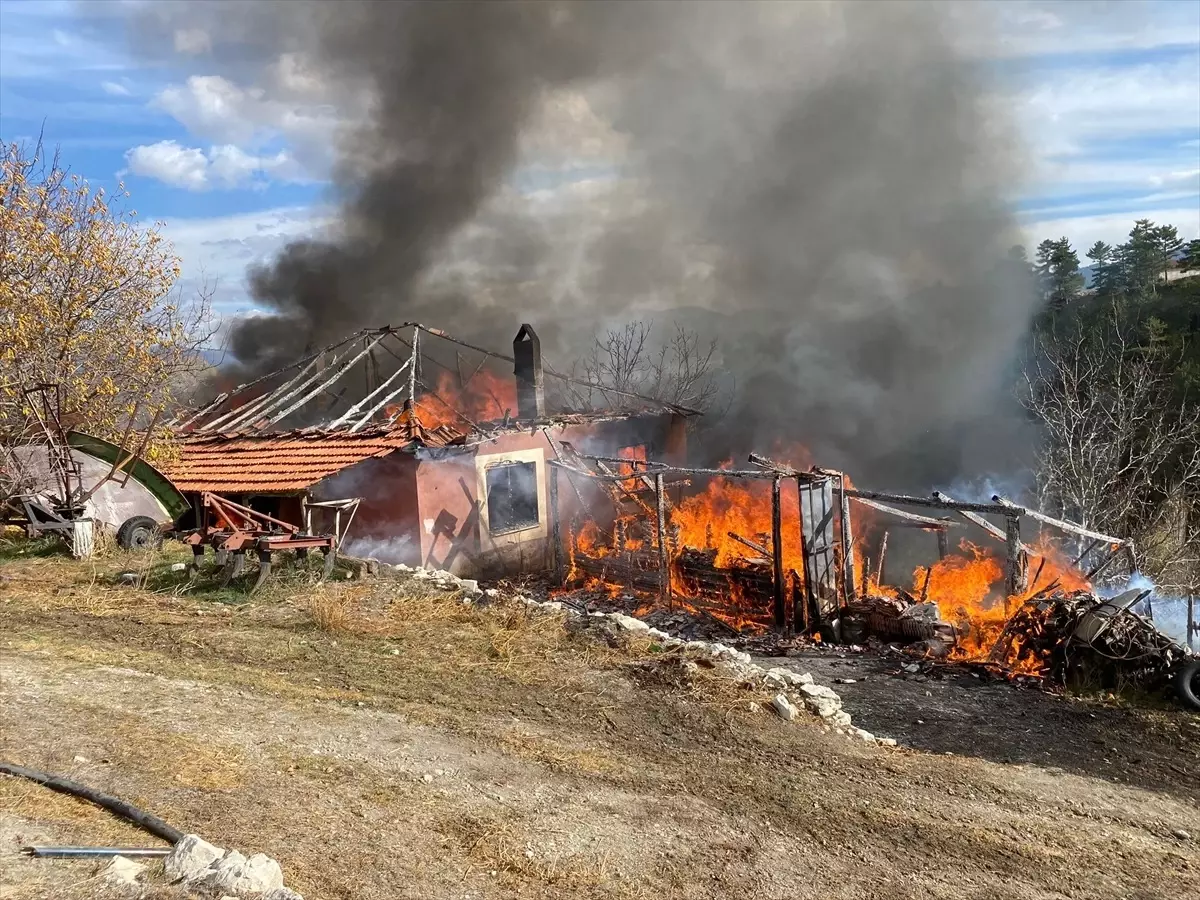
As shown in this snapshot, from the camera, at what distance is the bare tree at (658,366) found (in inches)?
1164

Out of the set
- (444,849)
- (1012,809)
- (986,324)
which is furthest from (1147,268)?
(444,849)

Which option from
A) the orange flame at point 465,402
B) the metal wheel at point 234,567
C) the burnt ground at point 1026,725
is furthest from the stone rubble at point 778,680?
the orange flame at point 465,402

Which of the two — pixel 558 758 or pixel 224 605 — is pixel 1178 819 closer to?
pixel 558 758

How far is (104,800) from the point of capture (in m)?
4.32

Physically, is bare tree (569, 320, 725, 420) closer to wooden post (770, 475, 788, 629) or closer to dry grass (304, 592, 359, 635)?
wooden post (770, 475, 788, 629)

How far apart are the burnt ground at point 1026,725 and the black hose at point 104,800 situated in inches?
242

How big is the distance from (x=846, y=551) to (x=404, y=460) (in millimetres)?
7767

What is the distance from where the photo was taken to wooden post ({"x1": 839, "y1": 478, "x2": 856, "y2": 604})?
39.0 ft

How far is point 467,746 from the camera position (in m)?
5.96

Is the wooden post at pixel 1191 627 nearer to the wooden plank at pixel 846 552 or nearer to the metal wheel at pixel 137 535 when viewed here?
the wooden plank at pixel 846 552

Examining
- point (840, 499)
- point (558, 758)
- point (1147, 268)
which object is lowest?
point (558, 758)

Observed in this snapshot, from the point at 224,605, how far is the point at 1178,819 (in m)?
9.38

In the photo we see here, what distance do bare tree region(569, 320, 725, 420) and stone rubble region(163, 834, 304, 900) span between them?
2477cm

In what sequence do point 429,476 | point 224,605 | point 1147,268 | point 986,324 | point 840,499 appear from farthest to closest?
point 1147,268, point 986,324, point 429,476, point 840,499, point 224,605
